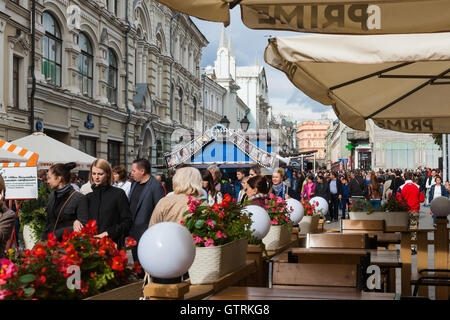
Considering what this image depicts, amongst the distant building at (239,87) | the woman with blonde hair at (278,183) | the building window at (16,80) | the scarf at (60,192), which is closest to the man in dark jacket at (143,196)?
the scarf at (60,192)

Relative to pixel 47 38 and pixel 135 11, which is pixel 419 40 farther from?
pixel 135 11

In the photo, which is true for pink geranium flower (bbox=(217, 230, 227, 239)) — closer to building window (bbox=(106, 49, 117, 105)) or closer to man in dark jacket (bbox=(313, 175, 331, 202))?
man in dark jacket (bbox=(313, 175, 331, 202))

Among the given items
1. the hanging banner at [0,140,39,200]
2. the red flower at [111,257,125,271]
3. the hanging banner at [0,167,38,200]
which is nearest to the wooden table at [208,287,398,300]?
the red flower at [111,257,125,271]

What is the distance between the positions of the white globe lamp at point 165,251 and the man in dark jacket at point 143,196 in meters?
4.17

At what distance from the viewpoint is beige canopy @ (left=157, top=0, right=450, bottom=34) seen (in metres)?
3.45

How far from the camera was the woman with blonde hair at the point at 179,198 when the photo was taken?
18.1 feet

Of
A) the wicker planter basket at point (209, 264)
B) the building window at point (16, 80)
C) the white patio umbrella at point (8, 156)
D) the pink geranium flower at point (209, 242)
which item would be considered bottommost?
the wicker planter basket at point (209, 264)

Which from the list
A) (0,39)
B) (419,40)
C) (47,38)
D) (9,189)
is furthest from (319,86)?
(47,38)

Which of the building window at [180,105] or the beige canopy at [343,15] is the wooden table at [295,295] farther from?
the building window at [180,105]

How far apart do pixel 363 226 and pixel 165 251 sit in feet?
19.5

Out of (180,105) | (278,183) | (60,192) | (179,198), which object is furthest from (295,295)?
(180,105)

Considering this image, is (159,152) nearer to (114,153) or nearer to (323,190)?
(114,153)

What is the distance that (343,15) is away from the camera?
3.47 metres

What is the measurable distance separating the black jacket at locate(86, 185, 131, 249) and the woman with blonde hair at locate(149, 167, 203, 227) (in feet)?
2.10
